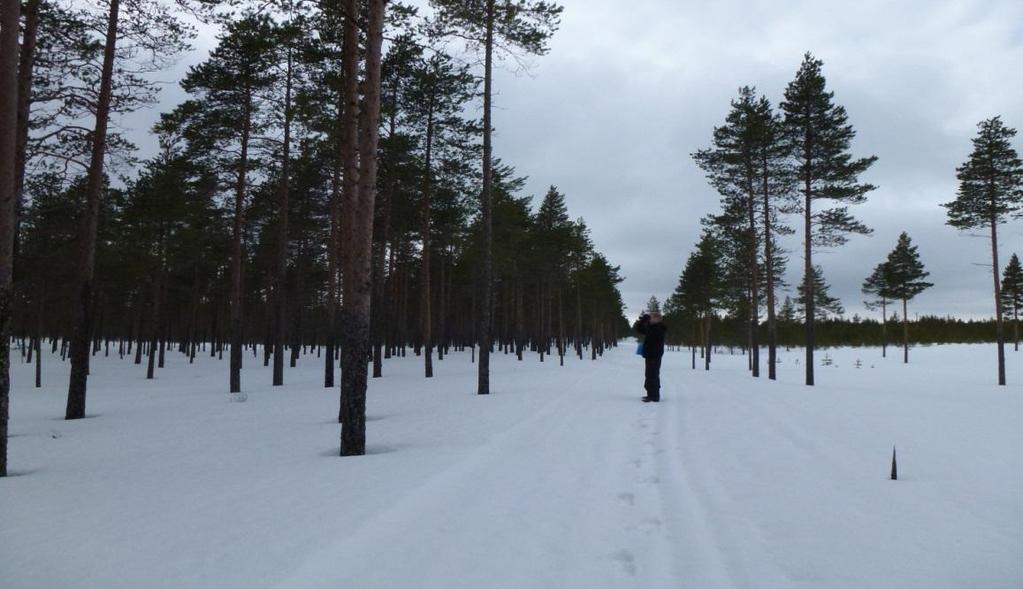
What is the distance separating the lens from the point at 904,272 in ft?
162

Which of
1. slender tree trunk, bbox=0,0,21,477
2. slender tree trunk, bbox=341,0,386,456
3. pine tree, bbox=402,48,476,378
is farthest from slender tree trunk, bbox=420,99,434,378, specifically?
slender tree trunk, bbox=0,0,21,477

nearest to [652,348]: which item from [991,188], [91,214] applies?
[91,214]

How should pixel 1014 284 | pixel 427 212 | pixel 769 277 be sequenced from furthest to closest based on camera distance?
pixel 1014 284 < pixel 769 277 < pixel 427 212

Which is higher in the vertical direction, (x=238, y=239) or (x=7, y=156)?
(x=238, y=239)

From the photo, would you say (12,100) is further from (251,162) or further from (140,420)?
(251,162)

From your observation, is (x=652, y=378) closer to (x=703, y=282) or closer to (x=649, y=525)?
(x=649, y=525)

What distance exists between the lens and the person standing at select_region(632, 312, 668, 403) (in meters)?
11.5

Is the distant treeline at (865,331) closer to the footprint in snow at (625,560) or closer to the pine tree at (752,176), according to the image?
the pine tree at (752,176)

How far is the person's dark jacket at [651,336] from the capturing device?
11738 millimetres

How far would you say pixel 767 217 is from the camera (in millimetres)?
23078

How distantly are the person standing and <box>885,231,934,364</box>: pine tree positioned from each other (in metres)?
48.5

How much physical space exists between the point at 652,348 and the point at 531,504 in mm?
8085

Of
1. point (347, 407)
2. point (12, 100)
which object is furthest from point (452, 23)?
point (347, 407)

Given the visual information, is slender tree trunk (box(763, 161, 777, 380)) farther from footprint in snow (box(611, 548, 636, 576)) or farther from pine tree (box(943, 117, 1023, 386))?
footprint in snow (box(611, 548, 636, 576))
